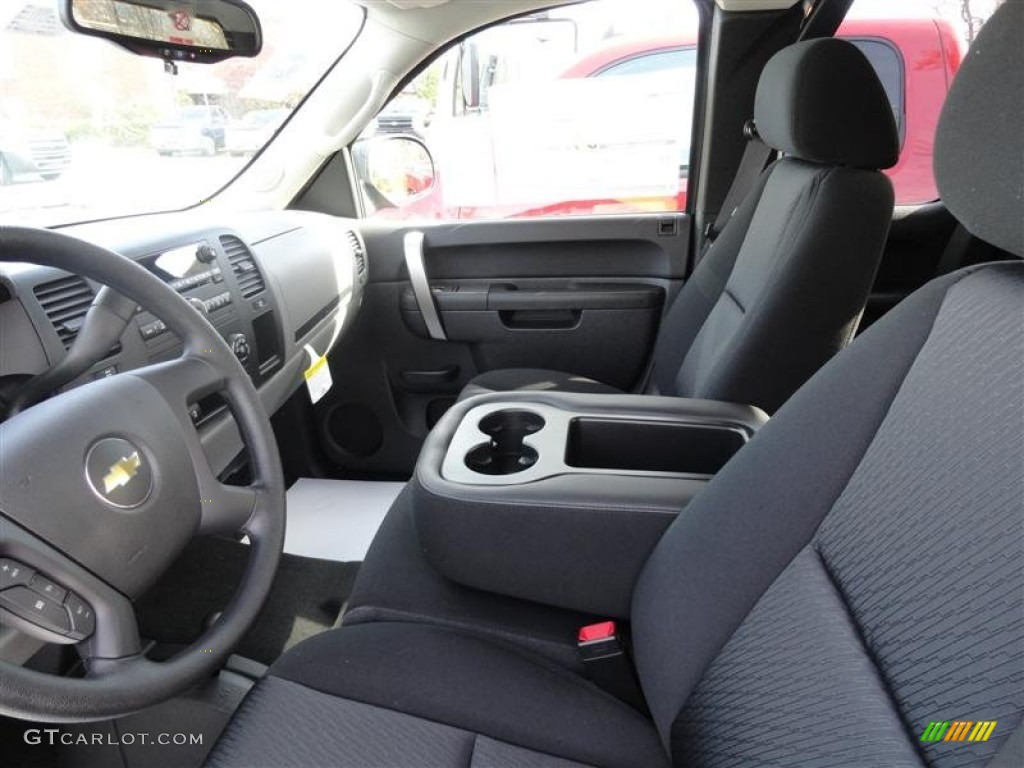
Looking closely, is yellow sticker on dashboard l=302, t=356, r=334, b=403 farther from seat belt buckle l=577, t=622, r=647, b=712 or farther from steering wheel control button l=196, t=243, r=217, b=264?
seat belt buckle l=577, t=622, r=647, b=712

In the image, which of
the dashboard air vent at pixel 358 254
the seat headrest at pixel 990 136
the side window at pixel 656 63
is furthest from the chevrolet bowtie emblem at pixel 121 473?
the side window at pixel 656 63

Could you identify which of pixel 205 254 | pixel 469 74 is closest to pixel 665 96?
pixel 469 74

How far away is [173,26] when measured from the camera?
124 centimetres

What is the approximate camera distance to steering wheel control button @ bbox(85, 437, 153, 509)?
28.1 inches

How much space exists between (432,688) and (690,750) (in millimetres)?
295

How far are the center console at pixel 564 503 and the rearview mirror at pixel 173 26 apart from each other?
814 millimetres

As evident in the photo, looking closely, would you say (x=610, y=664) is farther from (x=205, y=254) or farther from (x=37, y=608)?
(x=205, y=254)

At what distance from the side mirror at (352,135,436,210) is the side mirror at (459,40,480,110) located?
7.4 inches

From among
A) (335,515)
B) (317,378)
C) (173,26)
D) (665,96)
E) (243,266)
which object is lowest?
(335,515)

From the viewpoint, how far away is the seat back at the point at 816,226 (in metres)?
1.18

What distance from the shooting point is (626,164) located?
7.02 feet

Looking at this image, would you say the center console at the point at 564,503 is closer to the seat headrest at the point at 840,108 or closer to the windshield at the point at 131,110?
the seat headrest at the point at 840,108

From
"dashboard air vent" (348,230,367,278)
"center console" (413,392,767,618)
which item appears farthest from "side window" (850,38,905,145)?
"dashboard air vent" (348,230,367,278)

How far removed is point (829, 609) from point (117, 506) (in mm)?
683
